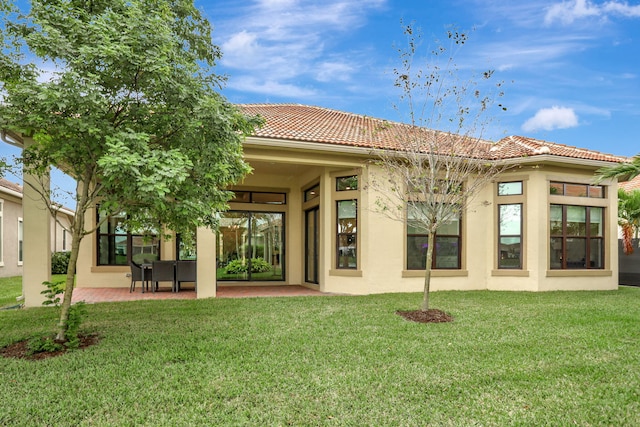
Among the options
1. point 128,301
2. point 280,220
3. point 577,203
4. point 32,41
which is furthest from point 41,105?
point 577,203

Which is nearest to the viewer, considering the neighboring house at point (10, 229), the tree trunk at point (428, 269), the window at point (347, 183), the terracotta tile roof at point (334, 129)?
the tree trunk at point (428, 269)

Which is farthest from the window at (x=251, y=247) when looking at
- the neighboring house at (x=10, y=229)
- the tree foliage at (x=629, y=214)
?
the tree foliage at (x=629, y=214)

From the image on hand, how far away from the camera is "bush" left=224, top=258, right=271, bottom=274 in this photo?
13.3m

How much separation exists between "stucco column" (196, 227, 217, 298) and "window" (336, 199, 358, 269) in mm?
3421

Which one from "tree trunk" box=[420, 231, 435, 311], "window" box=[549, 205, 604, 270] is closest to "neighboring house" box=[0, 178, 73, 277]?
"tree trunk" box=[420, 231, 435, 311]

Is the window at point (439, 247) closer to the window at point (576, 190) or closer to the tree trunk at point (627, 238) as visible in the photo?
the window at point (576, 190)

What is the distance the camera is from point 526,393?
407 cm

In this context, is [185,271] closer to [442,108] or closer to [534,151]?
[442,108]

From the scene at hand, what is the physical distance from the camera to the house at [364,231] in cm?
1086

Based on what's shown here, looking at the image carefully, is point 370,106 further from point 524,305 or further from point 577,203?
point 577,203

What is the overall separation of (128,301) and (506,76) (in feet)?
31.9

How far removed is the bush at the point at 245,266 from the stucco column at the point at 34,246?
5.45 meters

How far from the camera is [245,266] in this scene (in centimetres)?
1342

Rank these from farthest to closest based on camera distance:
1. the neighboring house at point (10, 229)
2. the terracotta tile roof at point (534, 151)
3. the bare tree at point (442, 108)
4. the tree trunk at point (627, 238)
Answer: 1. the neighboring house at point (10, 229)
2. the tree trunk at point (627, 238)
3. the terracotta tile roof at point (534, 151)
4. the bare tree at point (442, 108)
